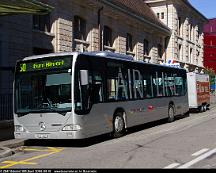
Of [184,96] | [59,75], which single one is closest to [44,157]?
[59,75]

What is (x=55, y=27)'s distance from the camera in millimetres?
25328

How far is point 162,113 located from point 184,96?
421cm

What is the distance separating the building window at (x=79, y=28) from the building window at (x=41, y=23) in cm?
357

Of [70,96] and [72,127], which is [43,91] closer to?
[70,96]

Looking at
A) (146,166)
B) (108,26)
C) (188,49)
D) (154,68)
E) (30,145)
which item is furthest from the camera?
(188,49)

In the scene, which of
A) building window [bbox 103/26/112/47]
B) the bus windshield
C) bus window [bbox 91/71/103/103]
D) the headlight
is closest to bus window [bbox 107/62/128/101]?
bus window [bbox 91/71/103/103]

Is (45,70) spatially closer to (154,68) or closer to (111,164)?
(111,164)

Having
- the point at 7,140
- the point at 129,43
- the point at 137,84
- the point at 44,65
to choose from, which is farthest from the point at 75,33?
the point at 44,65

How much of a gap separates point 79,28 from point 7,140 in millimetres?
14820

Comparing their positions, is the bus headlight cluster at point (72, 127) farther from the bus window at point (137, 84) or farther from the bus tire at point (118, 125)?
the bus window at point (137, 84)

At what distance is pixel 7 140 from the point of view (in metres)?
15.2

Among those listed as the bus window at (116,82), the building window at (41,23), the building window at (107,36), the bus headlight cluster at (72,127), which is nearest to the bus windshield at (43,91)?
the bus headlight cluster at (72,127)

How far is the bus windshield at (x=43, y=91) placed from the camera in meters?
13.3

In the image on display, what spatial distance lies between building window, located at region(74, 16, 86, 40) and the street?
43.0 feet
